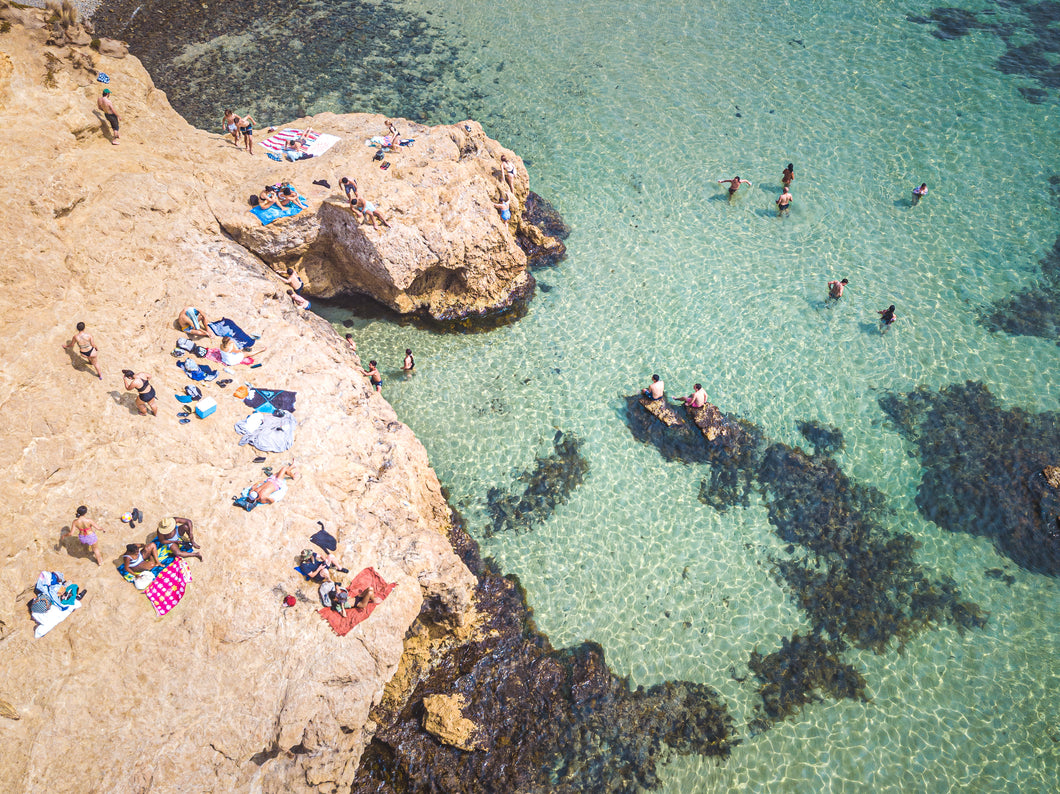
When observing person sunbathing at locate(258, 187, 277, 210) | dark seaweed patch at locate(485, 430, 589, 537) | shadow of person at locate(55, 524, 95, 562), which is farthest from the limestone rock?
person sunbathing at locate(258, 187, 277, 210)

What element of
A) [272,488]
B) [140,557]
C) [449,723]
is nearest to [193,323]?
[272,488]

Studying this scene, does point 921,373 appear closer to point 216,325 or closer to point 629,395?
point 629,395

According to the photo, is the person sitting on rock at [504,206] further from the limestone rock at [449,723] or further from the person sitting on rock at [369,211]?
the limestone rock at [449,723]

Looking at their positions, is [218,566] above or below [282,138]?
below

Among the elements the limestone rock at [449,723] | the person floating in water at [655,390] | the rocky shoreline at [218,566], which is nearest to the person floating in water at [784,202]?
the person floating in water at [655,390]

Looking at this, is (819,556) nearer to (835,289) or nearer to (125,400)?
(835,289)

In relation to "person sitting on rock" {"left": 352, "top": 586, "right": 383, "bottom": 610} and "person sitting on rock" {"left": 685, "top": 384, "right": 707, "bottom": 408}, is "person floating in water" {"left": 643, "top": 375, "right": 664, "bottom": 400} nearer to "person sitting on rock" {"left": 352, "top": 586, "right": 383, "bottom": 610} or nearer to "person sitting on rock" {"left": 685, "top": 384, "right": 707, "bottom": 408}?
"person sitting on rock" {"left": 685, "top": 384, "right": 707, "bottom": 408}
